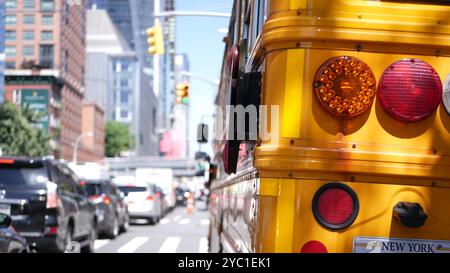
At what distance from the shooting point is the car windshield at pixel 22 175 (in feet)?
32.0

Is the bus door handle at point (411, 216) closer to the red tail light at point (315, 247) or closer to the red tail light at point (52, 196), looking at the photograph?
the red tail light at point (315, 247)

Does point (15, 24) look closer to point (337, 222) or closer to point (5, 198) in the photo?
point (5, 198)

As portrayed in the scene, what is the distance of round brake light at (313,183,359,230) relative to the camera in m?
3.05

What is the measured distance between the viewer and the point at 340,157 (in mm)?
3049

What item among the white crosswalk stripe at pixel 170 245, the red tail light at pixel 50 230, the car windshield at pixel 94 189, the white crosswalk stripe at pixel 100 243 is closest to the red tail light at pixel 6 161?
the red tail light at pixel 50 230

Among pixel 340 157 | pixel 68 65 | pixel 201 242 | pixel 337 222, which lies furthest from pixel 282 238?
pixel 68 65

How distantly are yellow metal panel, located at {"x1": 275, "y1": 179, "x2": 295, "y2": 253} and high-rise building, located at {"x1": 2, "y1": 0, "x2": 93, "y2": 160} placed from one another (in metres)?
6.86

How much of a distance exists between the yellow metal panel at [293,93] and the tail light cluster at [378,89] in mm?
87

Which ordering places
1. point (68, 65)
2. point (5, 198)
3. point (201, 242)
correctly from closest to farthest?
point (5, 198)
point (201, 242)
point (68, 65)

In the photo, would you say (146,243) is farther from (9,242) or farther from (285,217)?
(285,217)

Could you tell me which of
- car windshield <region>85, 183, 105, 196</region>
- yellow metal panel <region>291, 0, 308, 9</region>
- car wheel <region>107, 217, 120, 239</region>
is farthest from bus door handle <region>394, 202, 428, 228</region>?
car windshield <region>85, 183, 105, 196</region>

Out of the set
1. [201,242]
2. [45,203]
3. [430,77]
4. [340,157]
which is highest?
[430,77]
